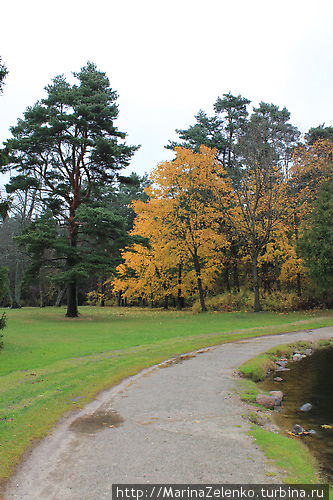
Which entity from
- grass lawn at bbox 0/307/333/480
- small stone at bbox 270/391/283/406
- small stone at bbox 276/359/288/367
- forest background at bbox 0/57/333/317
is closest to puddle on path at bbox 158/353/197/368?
grass lawn at bbox 0/307/333/480

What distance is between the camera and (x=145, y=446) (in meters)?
5.94

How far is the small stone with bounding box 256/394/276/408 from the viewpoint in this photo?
879 cm

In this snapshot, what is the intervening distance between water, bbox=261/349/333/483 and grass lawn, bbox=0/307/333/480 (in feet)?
14.5

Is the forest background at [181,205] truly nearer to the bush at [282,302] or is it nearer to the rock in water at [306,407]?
the bush at [282,302]

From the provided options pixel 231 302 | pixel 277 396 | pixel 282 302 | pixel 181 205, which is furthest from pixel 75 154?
pixel 277 396

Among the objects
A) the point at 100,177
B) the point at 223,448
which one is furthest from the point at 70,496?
the point at 100,177

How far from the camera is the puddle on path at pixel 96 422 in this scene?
6.89 metres

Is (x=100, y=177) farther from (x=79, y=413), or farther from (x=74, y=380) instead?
(x=79, y=413)

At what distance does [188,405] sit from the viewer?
27.1ft

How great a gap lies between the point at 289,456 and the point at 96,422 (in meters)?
3.60

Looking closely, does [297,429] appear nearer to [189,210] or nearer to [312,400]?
[312,400]

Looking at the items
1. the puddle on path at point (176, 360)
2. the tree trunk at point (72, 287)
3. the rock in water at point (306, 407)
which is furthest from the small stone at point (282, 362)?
the tree trunk at point (72, 287)

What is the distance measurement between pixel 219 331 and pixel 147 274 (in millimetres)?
18482

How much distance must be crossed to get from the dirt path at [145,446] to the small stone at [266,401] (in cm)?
58
